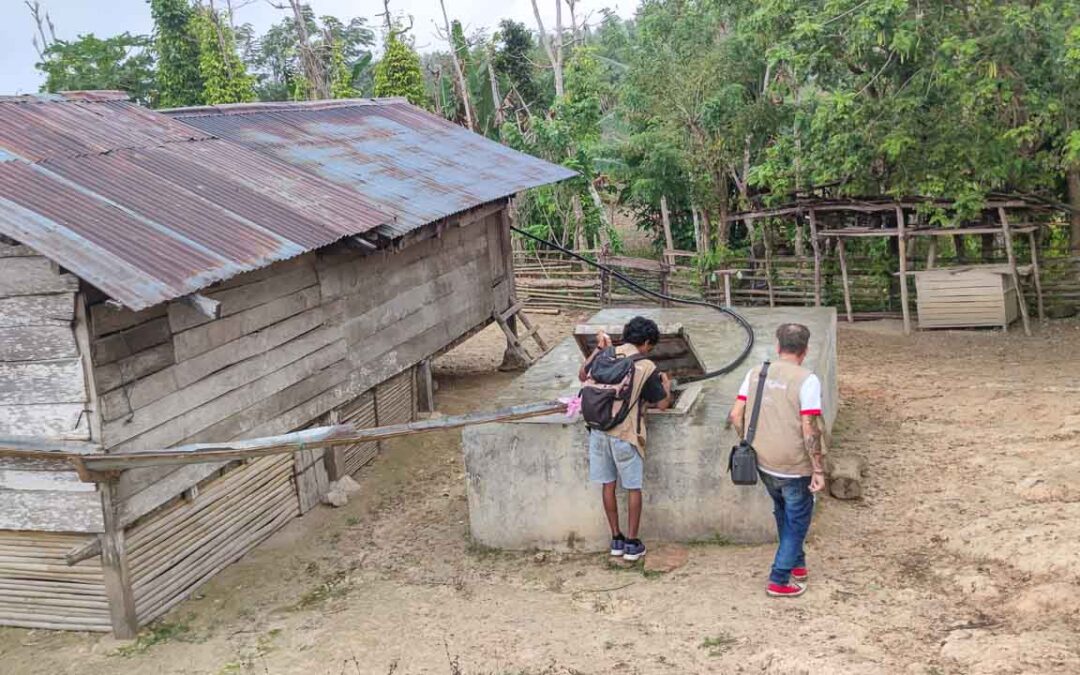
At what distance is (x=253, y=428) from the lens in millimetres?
7891

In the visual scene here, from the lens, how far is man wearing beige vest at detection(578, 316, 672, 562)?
6312mm

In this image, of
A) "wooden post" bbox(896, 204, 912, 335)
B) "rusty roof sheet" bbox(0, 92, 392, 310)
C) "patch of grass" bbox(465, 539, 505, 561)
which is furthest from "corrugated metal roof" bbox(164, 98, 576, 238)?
"wooden post" bbox(896, 204, 912, 335)

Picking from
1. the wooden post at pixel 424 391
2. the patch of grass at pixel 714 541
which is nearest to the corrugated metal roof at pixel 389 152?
the wooden post at pixel 424 391

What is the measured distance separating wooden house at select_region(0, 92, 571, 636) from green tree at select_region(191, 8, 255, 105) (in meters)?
16.7

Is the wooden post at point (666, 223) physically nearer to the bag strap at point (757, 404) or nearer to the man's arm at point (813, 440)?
the bag strap at point (757, 404)

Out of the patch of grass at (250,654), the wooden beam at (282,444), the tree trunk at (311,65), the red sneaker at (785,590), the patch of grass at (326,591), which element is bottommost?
the patch of grass at (326,591)

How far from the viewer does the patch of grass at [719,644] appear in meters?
5.36

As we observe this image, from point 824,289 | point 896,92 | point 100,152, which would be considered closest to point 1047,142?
point 896,92

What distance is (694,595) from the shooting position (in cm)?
611

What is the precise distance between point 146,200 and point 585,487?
3840 mm

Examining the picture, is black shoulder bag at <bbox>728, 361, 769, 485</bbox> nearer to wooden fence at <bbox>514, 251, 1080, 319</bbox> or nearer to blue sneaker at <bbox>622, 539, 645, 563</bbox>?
blue sneaker at <bbox>622, 539, 645, 563</bbox>

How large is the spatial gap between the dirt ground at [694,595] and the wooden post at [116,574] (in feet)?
0.48

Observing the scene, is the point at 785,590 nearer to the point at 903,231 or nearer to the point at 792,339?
the point at 792,339

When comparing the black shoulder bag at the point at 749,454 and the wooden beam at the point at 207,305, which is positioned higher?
the wooden beam at the point at 207,305
